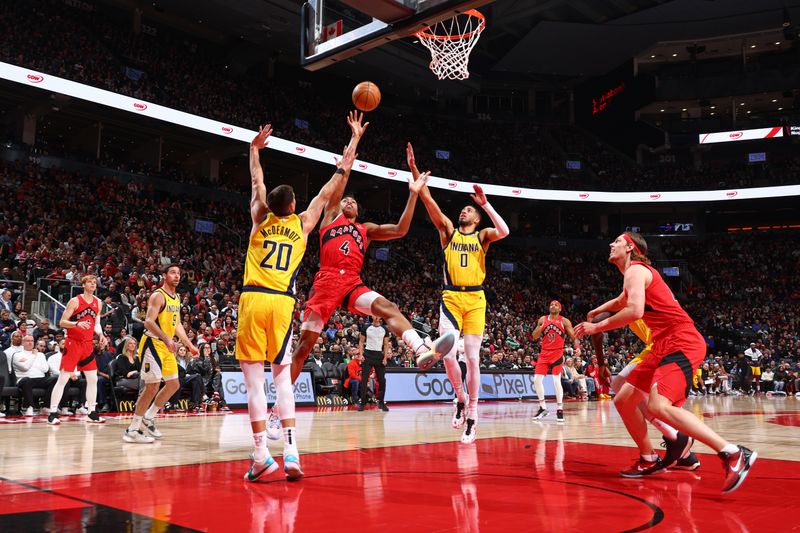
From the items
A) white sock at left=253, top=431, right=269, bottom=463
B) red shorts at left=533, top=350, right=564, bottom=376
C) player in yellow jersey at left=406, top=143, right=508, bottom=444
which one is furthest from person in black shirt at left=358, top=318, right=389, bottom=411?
white sock at left=253, top=431, right=269, bottom=463

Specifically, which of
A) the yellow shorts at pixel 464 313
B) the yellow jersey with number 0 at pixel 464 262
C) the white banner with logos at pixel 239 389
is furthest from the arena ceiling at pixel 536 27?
the yellow shorts at pixel 464 313

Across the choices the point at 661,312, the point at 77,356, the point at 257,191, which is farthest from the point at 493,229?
the point at 77,356

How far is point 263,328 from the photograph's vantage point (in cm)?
505

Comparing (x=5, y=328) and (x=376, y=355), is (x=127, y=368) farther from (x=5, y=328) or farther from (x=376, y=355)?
(x=376, y=355)

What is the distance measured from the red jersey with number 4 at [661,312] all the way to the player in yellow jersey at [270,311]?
2781 mm

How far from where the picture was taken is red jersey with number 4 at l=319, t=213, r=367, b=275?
6617 mm

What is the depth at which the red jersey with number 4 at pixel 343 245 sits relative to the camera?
662 cm

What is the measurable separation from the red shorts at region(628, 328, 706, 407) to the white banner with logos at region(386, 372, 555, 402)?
12623 millimetres

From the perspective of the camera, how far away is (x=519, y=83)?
43.8 meters

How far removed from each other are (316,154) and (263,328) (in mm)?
25759

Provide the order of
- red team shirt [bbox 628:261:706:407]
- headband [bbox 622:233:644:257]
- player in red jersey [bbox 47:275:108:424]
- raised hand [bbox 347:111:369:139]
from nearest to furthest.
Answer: red team shirt [bbox 628:261:706:407], headband [bbox 622:233:644:257], raised hand [bbox 347:111:369:139], player in red jersey [bbox 47:275:108:424]

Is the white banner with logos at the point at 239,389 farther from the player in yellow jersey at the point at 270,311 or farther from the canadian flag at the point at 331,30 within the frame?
the player in yellow jersey at the point at 270,311

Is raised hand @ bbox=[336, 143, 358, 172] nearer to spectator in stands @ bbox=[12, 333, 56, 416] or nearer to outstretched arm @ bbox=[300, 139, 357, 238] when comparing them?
outstretched arm @ bbox=[300, 139, 357, 238]

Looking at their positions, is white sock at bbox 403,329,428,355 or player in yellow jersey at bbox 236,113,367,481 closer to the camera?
player in yellow jersey at bbox 236,113,367,481
